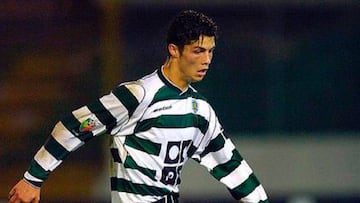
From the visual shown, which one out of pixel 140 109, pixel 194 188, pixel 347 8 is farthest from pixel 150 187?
pixel 347 8

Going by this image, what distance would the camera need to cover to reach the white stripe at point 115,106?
14.5ft

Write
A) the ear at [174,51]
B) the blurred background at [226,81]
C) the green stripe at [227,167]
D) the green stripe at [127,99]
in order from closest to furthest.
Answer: the green stripe at [127,99], the ear at [174,51], the green stripe at [227,167], the blurred background at [226,81]

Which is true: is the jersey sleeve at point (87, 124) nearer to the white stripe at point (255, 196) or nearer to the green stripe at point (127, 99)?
the green stripe at point (127, 99)

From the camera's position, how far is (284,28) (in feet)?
23.3

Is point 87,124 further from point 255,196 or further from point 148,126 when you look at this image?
point 255,196

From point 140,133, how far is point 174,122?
148 mm

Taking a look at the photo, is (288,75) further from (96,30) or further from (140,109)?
(140,109)

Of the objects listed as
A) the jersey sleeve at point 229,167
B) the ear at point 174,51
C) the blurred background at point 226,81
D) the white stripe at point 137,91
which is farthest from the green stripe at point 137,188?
the blurred background at point 226,81

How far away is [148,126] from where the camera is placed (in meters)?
4.49

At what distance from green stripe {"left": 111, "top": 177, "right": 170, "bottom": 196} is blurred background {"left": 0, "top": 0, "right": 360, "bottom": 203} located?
237cm

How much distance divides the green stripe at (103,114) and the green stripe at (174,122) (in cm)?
11

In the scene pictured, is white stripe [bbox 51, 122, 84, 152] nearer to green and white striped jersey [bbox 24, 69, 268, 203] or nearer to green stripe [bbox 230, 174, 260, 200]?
green and white striped jersey [bbox 24, 69, 268, 203]

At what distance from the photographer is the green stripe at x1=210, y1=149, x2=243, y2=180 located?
4785mm

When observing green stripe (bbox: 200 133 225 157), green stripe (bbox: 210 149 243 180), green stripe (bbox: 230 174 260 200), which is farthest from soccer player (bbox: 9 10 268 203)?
green stripe (bbox: 230 174 260 200)
